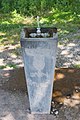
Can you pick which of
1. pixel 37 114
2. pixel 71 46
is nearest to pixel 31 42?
pixel 37 114

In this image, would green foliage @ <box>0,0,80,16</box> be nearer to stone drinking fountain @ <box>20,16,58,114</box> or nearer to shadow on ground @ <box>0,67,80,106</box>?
shadow on ground @ <box>0,67,80,106</box>

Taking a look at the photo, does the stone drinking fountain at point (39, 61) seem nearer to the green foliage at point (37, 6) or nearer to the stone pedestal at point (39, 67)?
the stone pedestal at point (39, 67)

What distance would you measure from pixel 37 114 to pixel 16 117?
12.3 inches

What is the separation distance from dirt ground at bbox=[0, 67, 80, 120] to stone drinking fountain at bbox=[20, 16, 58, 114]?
0.83 feet

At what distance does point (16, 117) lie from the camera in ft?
13.4

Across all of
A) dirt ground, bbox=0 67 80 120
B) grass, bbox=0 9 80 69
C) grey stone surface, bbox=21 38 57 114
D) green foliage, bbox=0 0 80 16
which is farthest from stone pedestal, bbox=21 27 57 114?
green foliage, bbox=0 0 80 16

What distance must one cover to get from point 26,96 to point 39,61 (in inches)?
47.9

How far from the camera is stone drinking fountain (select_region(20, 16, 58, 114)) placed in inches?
134

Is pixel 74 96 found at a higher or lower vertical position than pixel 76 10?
lower

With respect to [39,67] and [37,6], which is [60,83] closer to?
[39,67]

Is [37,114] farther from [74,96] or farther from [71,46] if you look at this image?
[71,46]

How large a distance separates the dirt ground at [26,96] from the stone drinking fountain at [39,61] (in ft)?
0.83

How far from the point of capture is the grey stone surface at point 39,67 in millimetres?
3396

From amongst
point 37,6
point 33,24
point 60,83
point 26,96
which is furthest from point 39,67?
point 37,6
